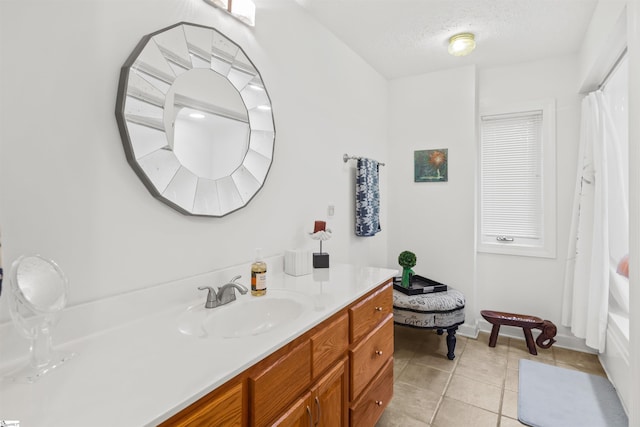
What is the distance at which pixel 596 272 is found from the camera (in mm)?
2369

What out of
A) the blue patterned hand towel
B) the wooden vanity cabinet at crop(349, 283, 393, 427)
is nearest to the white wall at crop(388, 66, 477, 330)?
the blue patterned hand towel

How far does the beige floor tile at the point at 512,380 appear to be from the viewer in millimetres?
2230

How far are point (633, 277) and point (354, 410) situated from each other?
140 cm

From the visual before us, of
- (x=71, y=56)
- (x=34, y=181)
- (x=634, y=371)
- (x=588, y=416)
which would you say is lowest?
(x=588, y=416)

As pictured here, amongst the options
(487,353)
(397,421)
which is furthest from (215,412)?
(487,353)

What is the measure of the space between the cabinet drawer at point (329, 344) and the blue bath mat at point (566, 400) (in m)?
1.38

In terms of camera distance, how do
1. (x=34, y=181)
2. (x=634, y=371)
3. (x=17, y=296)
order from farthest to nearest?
(x=634, y=371) → (x=34, y=181) → (x=17, y=296)

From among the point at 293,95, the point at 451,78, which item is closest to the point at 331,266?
the point at 293,95

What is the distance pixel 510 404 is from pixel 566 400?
364 mm

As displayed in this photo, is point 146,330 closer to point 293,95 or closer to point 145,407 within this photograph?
point 145,407

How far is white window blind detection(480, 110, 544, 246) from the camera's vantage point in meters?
3.00

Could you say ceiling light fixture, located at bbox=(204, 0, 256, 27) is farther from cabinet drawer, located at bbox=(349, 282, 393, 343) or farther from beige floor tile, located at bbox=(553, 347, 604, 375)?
beige floor tile, located at bbox=(553, 347, 604, 375)

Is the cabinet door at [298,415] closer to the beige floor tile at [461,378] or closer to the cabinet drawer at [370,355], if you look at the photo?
the cabinet drawer at [370,355]

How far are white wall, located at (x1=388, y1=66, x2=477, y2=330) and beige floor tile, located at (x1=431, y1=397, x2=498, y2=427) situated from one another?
3.91ft
